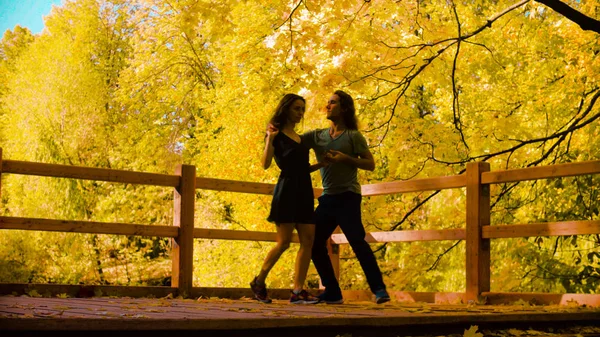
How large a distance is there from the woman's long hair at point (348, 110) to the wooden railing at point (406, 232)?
1.72 meters

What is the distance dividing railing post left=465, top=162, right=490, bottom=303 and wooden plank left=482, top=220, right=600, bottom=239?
0.11 metres

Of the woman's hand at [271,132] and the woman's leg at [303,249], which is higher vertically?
the woman's hand at [271,132]

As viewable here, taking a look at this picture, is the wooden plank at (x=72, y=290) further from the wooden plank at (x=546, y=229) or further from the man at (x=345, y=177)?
the wooden plank at (x=546, y=229)

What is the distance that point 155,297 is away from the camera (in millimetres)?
7910

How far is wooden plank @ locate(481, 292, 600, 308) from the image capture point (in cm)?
739

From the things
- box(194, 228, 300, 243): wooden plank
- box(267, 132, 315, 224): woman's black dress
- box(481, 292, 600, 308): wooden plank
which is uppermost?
box(267, 132, 315, 224): woman's black dress

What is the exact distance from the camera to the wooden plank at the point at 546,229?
7324 millimetres

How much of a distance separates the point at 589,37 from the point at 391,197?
796 centimetres

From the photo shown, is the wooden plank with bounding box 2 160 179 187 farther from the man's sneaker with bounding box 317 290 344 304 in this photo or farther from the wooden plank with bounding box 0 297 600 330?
the wooden plank with bounding box 0 297 600 330

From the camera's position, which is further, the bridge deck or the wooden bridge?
the wooden bridge

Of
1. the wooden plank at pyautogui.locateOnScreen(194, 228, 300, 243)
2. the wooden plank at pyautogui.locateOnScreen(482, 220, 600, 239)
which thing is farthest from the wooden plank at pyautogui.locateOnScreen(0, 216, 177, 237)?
the wooden plank at pyautogui.locateOnScreen(482, 220, 600, 239)

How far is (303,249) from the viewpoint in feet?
23.2

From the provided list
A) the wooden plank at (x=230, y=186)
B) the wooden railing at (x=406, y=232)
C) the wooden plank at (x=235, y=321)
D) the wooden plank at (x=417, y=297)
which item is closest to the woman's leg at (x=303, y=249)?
the wooden plank at (x=235, y=321)

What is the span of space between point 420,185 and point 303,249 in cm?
233
